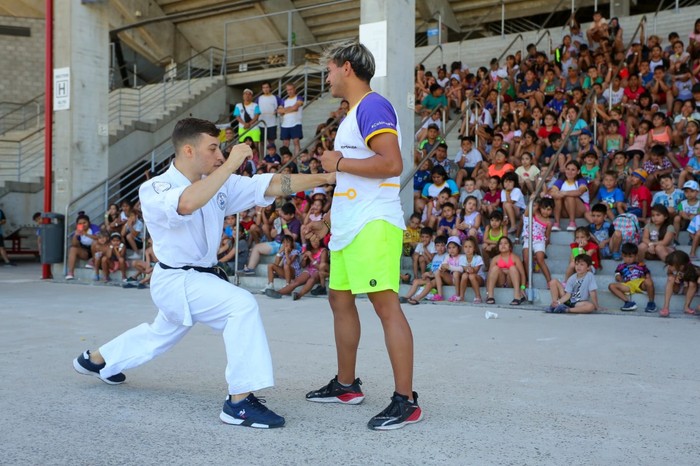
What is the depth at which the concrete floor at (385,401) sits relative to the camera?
9.98ft

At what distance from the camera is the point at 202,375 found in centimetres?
456

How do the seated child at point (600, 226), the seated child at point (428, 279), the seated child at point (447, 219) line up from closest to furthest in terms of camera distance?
the seated child at point (428, 279)
the seated child at point (600, 226)
the seated child at point (447, 219)

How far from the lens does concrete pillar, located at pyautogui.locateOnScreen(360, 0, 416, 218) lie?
1022 cm

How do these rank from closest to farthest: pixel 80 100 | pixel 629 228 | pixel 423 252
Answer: pixel 629 228 → pixel 423 252 → pixel 80 100

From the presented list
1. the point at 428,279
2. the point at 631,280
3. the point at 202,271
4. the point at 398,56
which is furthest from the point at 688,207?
the point at 202,271

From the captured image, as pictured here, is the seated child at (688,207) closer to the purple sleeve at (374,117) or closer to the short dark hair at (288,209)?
the short dark hair at (288,209)

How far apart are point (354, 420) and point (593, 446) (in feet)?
3.61

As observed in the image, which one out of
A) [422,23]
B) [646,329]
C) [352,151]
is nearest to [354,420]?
[352,151]

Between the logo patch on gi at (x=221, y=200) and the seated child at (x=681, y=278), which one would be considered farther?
the seated child at (x=681, y=278)

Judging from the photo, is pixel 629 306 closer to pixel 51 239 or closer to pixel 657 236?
pixel 657 236

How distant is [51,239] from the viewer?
12469 mm

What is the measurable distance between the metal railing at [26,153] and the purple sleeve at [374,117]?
Result: 1709cm

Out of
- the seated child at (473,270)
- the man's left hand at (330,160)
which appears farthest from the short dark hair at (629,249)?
the man's left hand at (330,160)

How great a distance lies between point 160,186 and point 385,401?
5.33 feet
